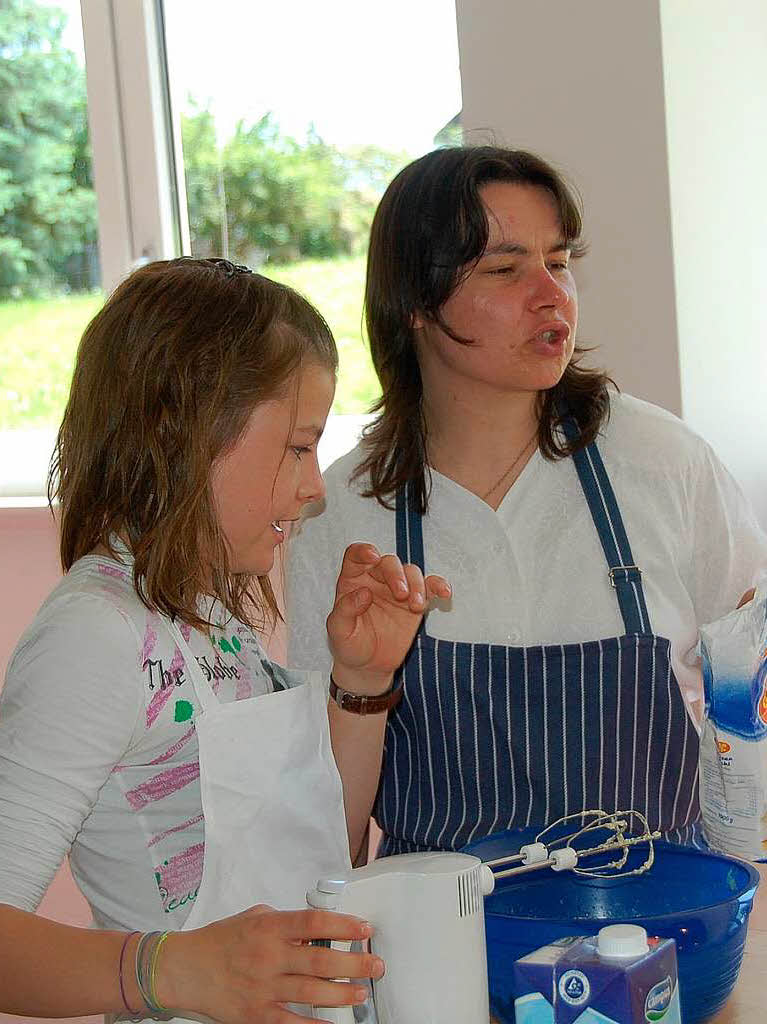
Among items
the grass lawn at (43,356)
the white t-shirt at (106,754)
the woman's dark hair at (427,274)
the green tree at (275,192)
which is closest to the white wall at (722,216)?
the woman's dark hair at (427,274)

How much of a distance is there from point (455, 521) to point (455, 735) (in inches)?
10.1

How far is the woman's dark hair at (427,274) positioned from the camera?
1.49 metres

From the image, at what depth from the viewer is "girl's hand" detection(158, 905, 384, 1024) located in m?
0.79

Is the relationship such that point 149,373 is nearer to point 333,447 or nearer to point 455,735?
point 455,735

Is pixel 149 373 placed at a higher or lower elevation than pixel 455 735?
higher

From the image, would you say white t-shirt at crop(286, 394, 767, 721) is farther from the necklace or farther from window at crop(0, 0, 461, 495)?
window at crop(0, 0, 461, 495)

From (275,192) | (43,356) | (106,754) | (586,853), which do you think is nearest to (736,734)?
(586,853)

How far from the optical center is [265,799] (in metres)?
1.10

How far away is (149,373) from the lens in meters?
1.05

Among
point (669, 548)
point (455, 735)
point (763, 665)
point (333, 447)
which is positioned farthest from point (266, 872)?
point (333, 447)

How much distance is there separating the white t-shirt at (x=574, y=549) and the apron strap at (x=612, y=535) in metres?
0.01

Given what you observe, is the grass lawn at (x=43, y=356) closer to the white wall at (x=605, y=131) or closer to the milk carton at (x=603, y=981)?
the white wall at (x=605, y=131)

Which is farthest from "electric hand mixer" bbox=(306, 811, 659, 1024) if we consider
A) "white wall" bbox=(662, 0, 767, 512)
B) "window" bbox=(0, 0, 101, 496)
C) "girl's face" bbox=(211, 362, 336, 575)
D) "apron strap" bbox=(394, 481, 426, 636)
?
"window" bbox=(0, 0, 101, 496)

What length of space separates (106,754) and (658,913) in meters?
0.43
